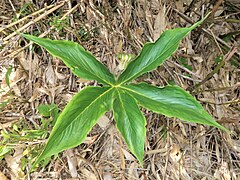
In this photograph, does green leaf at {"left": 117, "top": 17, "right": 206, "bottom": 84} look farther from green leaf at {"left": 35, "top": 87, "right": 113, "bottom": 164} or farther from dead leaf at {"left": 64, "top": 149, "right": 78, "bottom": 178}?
dead leaf at {"left": 64, "top": 149, "right": 78, "bottom": 178}

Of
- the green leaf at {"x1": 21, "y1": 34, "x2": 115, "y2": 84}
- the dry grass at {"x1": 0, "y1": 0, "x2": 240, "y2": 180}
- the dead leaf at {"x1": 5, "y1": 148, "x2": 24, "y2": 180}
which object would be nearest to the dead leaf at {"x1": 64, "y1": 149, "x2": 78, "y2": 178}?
the dry grass at {"x1": 0, "y1": 0, "x2": 240, "y2": 180}

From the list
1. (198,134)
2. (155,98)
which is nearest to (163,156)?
(198,134)

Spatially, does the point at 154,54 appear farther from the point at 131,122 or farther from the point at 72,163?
the point at 72,163

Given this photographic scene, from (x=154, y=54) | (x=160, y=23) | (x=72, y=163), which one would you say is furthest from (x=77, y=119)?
(x=160, y=23)

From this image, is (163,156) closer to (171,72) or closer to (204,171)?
(204,171)

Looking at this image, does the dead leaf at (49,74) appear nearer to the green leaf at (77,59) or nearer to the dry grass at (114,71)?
the dry grass at (114,71)

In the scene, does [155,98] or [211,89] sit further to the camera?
[211,89]
